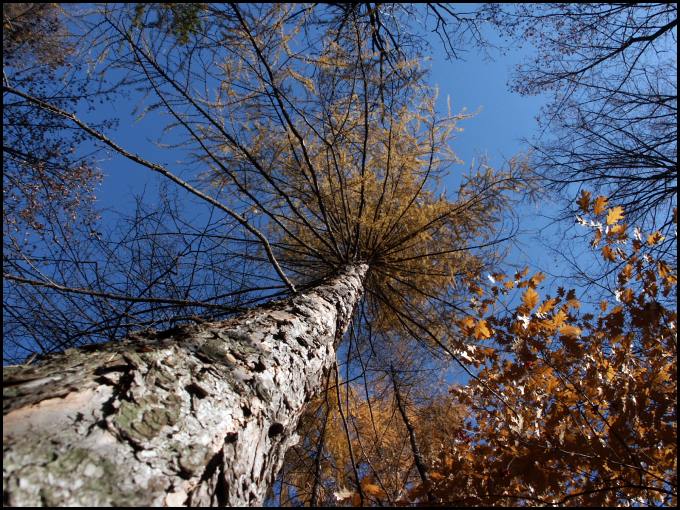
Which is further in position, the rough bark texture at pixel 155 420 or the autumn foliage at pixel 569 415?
the autumn foliage at pixel 569 415

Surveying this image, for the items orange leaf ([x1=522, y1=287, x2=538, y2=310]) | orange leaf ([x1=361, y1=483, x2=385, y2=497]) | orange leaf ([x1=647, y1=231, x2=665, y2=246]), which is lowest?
orange leaf ([x1=361, y1=483, x2=385, y2=497])

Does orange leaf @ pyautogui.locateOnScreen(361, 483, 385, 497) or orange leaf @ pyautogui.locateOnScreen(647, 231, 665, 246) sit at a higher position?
orange leaf @ pyautogui.locateOnScreen(647, 231, 665, 246)

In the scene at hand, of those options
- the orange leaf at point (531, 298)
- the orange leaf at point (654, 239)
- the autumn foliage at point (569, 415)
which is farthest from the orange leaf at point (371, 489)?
the orange leaf at point (654, 239)

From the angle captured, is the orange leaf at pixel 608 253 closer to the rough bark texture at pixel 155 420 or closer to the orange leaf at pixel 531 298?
the orange leaf at pixel 531 298

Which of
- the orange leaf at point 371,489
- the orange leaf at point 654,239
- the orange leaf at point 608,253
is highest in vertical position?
the orange leaf at point 654,239

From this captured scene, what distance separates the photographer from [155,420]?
3.04 feet

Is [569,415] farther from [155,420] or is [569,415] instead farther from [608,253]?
[155,420]

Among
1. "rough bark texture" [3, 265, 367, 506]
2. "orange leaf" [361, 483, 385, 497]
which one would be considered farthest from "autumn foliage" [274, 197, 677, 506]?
"rough bark texture" [3, 265, 367, 506]

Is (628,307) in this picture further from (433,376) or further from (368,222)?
(433,376)

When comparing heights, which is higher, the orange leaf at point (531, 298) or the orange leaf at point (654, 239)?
the orange leaf at point (654, 239)

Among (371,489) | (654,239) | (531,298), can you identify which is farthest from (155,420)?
(654,239)

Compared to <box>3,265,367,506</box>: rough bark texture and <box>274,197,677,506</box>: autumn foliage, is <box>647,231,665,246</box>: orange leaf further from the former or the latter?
<box>3,265,367,506</box>: rough bark texture

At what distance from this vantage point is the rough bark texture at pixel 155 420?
0.72 metres

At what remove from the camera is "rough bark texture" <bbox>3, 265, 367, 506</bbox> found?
2.37 feet
